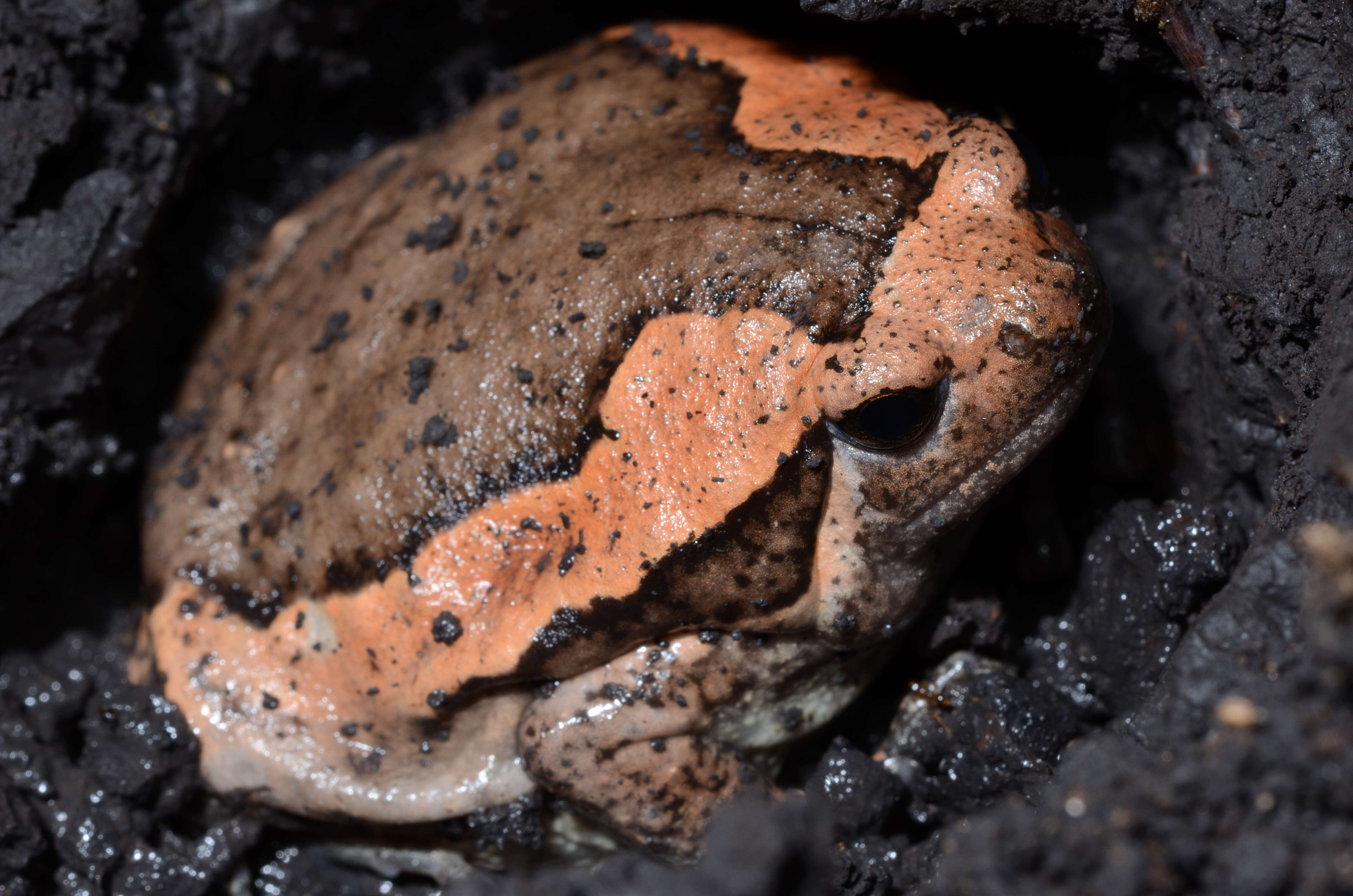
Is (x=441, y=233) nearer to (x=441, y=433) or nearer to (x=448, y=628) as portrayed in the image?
(x=441, y=433)

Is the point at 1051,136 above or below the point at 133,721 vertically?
above

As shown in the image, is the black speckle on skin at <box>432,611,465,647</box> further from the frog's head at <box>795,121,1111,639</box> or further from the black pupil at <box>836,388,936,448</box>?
the black pupil at <box>836,388,936,448</box>

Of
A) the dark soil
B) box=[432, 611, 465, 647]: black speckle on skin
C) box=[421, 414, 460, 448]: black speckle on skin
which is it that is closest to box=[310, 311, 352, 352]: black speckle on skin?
box=[421, 414, 460, 448]: black speckle on skin

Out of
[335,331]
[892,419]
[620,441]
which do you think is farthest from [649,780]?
[335,331]

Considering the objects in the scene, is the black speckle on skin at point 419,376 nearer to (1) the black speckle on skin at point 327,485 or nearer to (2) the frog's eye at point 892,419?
(1) the black speckle on skin at point 327,485

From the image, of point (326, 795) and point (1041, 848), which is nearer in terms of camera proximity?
point (1041, 848)

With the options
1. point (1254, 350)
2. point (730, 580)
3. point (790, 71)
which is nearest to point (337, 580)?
point (730, 580)

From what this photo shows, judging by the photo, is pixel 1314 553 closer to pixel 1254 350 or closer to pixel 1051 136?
pixel 1254 350
